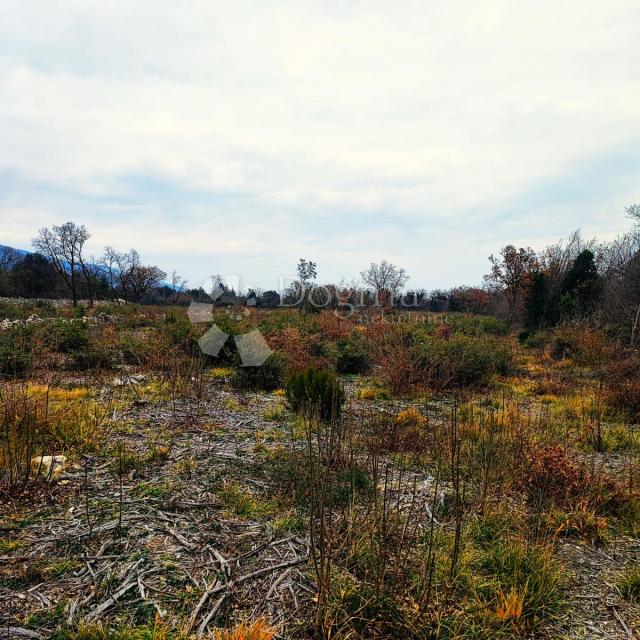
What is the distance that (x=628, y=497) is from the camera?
→ 11.1 ft

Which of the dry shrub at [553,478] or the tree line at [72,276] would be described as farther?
the tree line at [72,276]

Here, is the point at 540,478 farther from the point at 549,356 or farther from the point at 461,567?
the point at 549,356

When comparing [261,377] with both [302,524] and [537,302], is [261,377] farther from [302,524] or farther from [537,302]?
[537,302]

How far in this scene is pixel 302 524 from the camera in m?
2.87

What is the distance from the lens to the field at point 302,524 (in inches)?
80.5

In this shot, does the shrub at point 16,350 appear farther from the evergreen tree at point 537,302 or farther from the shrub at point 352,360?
the evergreen tree at point 537,302

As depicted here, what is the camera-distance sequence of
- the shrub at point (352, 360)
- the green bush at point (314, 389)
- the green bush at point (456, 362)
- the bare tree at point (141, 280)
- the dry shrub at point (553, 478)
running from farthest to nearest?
the bare tree at point (141, 280)
the shrub at point (352, 360)
the green bush at point (456, 362)
the green bush at point (314, 389)
the dry shrub at point (553, 478)

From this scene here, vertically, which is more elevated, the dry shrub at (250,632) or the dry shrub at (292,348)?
the dry shrub at (292,348)

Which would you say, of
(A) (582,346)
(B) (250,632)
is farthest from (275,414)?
(A) (582,346)

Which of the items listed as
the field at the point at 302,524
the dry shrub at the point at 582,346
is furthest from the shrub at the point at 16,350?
the dry shrub at the point at 582,346

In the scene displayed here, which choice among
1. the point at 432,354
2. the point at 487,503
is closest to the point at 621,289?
the point at 432,354

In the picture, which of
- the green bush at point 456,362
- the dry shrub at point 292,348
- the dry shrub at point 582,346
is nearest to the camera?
the green bush at point 456,362

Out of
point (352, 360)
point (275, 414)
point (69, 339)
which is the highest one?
point (69, 339)

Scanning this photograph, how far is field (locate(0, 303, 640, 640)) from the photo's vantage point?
2.04 m
